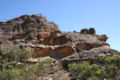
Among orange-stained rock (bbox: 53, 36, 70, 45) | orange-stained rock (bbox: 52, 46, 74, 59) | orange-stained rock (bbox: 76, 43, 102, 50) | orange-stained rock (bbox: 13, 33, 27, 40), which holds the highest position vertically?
orange-stained rock (bbox: 13, 33, 27, 40)

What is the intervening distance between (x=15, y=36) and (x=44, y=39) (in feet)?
18.2

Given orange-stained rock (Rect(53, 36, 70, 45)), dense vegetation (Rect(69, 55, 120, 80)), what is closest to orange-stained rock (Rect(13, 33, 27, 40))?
orange-stained rock (Rect(53, 36, 70, 45))

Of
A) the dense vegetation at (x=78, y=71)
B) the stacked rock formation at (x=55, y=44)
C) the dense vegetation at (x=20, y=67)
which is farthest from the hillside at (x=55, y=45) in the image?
the dense vegetation at (x=78, y=71)

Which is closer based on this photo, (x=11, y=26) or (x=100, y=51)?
(x=100, y=51)

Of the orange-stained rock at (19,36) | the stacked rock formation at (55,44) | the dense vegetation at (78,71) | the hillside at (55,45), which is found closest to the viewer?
the dense vegetation at (78,71)

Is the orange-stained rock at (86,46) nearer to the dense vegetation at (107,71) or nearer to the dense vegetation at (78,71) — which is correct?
the dense vegetation at (78,71)

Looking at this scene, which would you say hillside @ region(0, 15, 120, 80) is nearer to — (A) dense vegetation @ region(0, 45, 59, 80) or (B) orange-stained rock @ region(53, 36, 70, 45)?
(B) orange-stained rock @ region(53, 36, 70, 45)

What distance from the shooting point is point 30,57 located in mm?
23078

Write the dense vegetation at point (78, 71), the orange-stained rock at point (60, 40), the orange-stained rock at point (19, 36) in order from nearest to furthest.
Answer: the dense vegetation at point (78, 71), the orange-stained rock at point (60, 40), the orange-stained rock at point (19, 36)

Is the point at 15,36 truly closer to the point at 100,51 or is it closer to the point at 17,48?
the point at 17,48

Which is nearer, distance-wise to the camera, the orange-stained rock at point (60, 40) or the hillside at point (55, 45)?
the hillside at point (55, 45)

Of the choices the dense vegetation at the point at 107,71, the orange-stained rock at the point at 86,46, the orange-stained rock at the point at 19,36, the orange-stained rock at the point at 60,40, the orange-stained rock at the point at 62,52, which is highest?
the orange-stained rock at the point at 19,36

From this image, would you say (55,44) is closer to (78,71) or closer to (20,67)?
(20,67)

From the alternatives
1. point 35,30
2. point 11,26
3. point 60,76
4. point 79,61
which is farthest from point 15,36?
point 60,76
